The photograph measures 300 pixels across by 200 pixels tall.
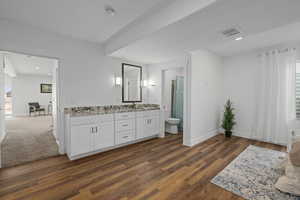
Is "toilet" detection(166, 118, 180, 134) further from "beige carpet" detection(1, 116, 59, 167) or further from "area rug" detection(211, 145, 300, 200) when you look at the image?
"beige carpet" detection(1, 116, 59, 167)

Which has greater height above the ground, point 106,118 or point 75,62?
point 75,62

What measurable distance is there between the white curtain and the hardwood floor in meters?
0.52

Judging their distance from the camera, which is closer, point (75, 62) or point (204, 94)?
point (75, 62)

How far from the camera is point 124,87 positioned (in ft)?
12.8

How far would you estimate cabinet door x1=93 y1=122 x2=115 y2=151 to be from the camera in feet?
9.18

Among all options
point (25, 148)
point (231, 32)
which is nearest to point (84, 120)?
point (25, 148)

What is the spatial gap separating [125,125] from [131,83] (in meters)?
1.40

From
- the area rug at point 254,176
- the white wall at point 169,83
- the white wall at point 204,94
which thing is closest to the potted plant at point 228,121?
the white wall at point 204,94

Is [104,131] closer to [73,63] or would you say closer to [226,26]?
[73,63]

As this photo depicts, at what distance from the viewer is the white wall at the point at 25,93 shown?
7797 millimetres

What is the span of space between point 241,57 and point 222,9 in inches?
125

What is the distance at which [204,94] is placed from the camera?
12.2ft

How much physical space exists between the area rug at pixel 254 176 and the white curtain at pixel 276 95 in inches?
31.4

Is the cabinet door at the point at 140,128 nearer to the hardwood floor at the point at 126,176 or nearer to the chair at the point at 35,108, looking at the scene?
the hardwood floor at the point at 126,176
